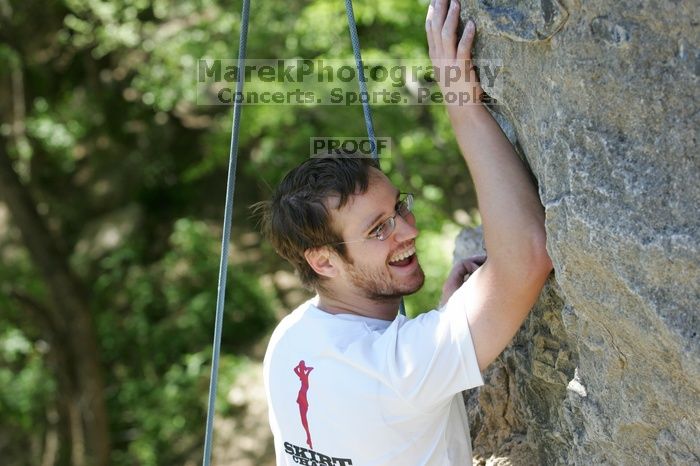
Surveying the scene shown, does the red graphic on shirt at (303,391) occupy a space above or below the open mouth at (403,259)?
below

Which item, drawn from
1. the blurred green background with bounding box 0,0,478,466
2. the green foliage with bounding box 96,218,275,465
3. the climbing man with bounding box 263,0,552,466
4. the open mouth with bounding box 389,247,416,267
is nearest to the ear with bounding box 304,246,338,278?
the climbing man with bounding box 263,0,552,466

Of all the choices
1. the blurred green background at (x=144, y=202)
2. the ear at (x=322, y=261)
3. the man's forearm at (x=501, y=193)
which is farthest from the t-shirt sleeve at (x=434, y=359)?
the blurred green background at (x=144, y=202)

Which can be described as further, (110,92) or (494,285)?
(110,92)

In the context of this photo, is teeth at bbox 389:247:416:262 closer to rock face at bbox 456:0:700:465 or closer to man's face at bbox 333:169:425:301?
man's face at bbox 333:169:425:301

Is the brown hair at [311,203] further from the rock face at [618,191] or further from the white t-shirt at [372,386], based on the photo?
the rock face at [618,191]

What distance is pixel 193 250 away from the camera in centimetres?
886

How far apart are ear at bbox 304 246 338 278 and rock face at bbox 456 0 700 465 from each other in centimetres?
52

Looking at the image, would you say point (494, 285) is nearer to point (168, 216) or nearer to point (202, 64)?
point (202, 64)

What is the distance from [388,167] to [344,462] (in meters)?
3.81

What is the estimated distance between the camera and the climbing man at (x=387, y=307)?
72.3 inches

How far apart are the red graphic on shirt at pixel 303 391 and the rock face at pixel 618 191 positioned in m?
0.59

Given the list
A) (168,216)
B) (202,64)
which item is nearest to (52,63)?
(168,216)

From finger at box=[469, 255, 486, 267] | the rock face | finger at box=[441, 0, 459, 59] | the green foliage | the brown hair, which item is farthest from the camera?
the green foliage

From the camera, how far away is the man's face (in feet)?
6.73
